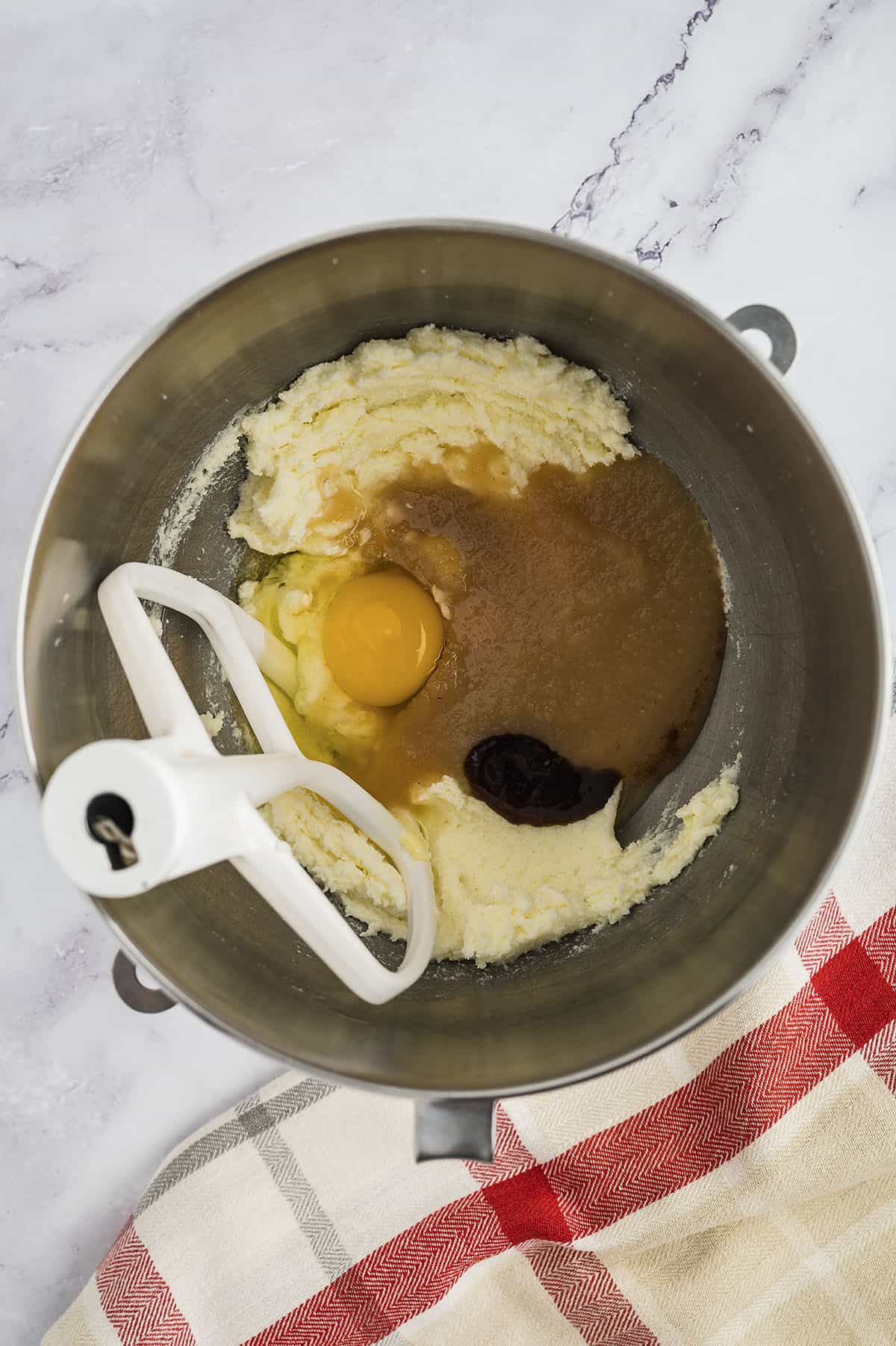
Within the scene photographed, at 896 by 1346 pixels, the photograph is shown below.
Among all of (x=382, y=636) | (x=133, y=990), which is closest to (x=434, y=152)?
(x=382, y=636)

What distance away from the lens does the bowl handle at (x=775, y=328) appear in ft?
3.09

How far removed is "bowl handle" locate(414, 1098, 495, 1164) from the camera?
2.81ft

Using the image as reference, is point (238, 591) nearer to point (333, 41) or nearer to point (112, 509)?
point (112, 509)

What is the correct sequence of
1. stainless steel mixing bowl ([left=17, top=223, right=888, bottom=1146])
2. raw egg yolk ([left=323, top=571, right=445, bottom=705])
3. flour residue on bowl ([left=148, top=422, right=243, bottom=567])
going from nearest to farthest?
stainless steel mixing bowl ([left=17, top=223, right=888, bottom=1146]), flour residue on bowl ([left=148, top=422, right=243, bottom=567]), raw egg yolk ([left=323, top=571, right=445, bottom=705])

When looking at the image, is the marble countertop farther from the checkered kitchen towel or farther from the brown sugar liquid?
the checkered kitchen towel

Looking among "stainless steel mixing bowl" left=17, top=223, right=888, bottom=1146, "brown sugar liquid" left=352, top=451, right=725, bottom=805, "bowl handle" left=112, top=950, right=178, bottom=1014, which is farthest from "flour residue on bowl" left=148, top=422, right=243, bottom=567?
"bowl handle" left=112, top=950, right=178, bottom=1014

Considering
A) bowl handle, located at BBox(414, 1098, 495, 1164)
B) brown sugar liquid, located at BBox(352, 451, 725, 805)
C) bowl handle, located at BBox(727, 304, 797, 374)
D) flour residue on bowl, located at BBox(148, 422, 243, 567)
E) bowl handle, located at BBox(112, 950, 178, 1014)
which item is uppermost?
bowl handle, located at BBox(727, 304, 797, 374)

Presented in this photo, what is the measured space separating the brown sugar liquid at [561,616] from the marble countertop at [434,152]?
0.87 feet

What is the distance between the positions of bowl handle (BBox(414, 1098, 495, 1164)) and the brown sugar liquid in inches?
14.2

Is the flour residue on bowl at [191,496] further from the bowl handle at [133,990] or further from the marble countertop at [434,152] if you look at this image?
the bowl handle at [133,990]

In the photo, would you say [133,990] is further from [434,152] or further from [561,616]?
[434,152]

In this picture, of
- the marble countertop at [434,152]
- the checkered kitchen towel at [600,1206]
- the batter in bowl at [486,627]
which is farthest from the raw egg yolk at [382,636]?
the checkered kitchen towel at [600,1206]

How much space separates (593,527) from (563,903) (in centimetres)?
41

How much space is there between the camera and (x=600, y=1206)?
1202 mm
